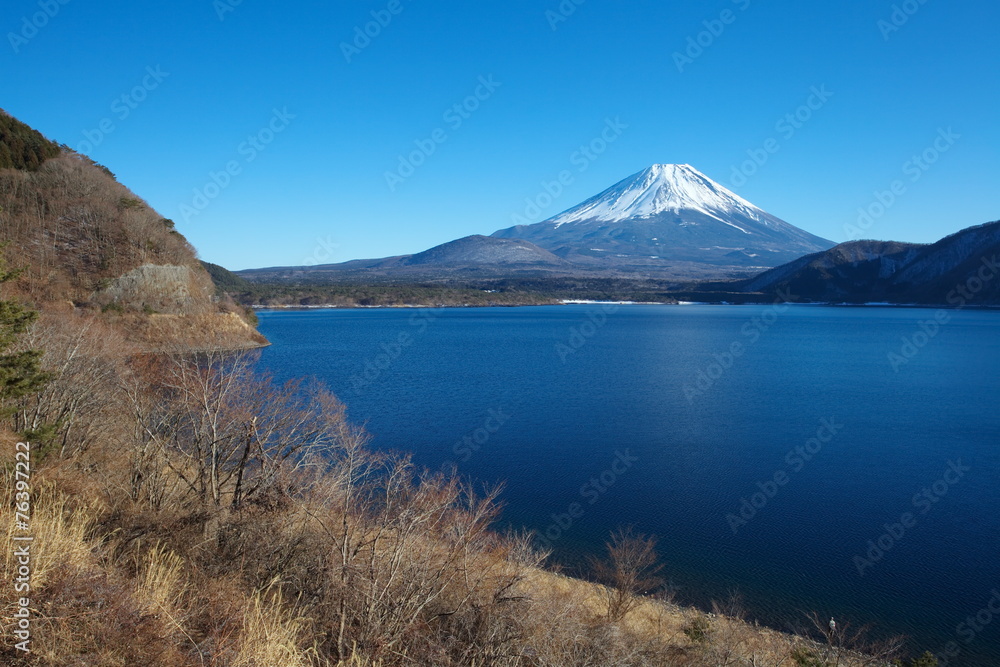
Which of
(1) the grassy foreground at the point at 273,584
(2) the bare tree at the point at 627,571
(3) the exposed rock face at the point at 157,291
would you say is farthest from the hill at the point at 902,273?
(1) the grassy foreground at the point at 273,584

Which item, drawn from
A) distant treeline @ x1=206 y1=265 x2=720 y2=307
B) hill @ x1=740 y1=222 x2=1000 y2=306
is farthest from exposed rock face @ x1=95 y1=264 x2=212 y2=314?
hill @ x1=740 y1=222 x2=1000 y2=306

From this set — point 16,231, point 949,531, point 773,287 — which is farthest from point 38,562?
point 773,287

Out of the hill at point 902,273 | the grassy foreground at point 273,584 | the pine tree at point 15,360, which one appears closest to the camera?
the grassy foreground at point 273,584

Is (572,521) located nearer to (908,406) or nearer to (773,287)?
(908,406)

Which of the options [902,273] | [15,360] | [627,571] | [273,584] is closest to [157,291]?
[15,360]

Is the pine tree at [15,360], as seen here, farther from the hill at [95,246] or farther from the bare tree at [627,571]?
the hill at [95,246]

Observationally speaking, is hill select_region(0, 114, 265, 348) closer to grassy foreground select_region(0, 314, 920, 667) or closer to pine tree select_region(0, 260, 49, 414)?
grassy foreground select_region(0, 314, 920, 667)
